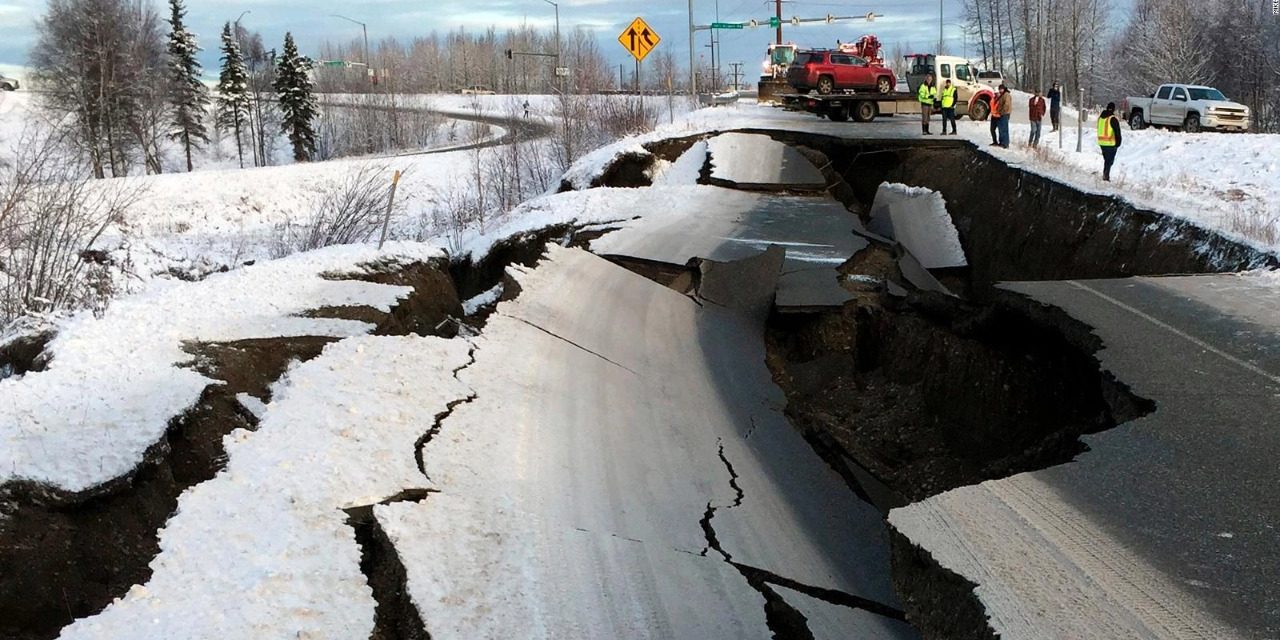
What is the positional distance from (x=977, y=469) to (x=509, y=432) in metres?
3.26

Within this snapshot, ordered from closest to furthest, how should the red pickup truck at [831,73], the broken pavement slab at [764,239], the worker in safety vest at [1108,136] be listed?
the broken pavement slab at [764,239], the worker in safety vest at [1108,136], the red pickup truck at [831,73]

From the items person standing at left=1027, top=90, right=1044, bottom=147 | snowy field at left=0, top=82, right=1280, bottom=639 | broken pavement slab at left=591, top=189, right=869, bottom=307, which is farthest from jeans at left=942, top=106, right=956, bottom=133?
snowy field at left=0, top=82, right=1280, bottom=639

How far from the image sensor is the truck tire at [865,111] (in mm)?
25984

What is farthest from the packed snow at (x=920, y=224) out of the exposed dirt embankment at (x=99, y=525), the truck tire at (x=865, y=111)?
the truck tire at (x=865, y=111)

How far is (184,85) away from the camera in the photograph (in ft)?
162

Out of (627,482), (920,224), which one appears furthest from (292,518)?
(920,224)

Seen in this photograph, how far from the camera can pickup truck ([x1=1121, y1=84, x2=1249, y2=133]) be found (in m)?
26.7

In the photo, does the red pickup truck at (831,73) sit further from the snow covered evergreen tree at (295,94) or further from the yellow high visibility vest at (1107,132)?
the snow covered evergreen tree at (295,94)

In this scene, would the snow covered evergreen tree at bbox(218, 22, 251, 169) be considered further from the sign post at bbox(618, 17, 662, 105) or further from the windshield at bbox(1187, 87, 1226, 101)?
the windshield at bbox(1187, 87, 1226, 101)

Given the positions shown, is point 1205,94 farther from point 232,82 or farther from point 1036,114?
point 232,82

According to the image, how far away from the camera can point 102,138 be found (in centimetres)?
4209

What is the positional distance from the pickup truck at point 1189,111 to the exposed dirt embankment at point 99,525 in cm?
3001

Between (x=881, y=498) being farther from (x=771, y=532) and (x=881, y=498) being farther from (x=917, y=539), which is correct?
(x=917, y=539)

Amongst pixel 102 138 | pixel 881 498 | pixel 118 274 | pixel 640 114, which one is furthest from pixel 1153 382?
pixel 102 138
